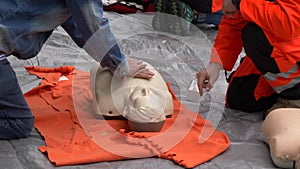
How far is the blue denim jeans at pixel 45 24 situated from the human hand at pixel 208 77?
0.85 ft

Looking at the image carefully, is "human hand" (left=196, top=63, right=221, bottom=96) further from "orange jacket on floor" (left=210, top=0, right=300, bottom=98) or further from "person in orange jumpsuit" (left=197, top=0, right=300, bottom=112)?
"orange jacket on floor" (left=210, top=0, right=300, bottom=98)

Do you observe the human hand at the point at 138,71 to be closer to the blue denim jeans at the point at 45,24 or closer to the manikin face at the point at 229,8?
the blue denim jeans at the point at 45,24

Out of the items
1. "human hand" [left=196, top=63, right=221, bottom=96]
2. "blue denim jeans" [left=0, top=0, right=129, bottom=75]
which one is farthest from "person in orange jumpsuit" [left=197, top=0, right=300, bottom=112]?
"blue denim jeans" [left=0, top=0, right=129, bottom=75]

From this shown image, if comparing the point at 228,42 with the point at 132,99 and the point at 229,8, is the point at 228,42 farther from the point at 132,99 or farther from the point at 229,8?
the point at 132,99

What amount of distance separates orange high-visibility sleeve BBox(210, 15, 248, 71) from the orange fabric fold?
0.55 ft

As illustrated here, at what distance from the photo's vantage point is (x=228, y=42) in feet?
4.33

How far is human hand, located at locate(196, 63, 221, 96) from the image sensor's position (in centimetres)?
127

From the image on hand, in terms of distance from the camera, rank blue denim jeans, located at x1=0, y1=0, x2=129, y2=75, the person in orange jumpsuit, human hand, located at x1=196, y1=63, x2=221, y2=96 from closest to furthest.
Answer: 1. blue denim jeans, located at x1=0, y1=0, x2=129, y2=75
2. the person in orange jumpsuit
3. human hand, located at x1=196, y1=63, x2=221, y2=96

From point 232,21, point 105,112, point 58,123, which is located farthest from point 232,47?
point 58,123

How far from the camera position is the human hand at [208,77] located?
1271 millimetres

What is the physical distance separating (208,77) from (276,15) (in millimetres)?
264

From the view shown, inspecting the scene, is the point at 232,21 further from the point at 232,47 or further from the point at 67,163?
the point at 67,163

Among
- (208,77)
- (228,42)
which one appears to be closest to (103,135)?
(208,77)

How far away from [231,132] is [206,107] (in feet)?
0.47
